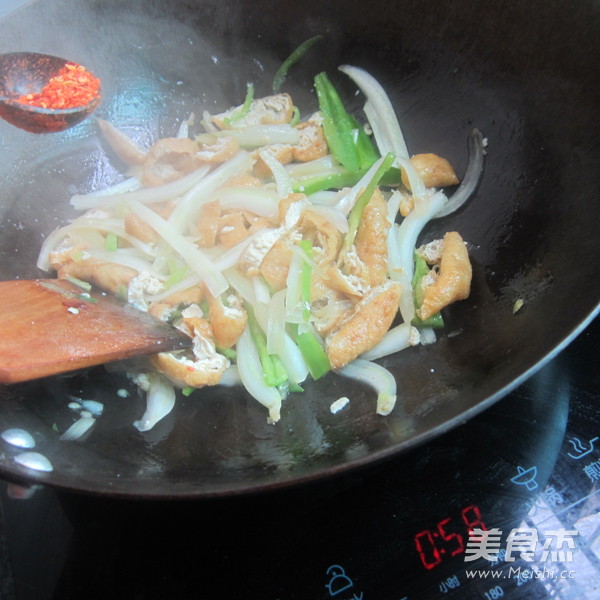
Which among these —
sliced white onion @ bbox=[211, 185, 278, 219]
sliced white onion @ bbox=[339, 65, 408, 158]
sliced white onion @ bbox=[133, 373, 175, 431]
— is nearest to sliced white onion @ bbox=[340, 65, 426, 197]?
sliced white onion @ bbox=[339, 65, 408, 158]

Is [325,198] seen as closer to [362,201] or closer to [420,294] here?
[362,201]

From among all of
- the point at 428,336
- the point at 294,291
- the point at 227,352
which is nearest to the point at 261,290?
the point at 294,291

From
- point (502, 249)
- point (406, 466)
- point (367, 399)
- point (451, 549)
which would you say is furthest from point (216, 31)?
point (451, 549)

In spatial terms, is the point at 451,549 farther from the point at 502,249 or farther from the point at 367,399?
the point at 502,249

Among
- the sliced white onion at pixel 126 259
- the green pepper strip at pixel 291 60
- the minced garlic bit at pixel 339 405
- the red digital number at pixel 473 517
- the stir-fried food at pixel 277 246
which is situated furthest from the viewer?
the green pepper strip at pixel 291 60

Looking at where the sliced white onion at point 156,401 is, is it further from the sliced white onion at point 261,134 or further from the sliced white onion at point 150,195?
the sliced white onion at point 261,134

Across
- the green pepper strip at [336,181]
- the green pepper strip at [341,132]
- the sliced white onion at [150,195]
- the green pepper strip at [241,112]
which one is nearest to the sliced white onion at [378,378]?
the green pepper strip at [336,181]
